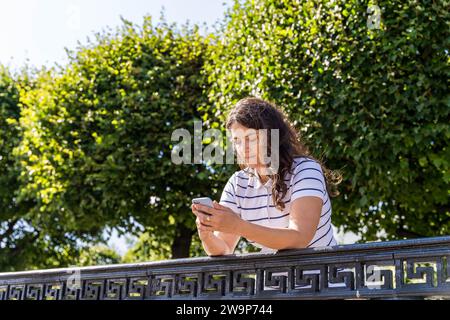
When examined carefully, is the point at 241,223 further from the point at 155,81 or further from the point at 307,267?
the point at 155,81

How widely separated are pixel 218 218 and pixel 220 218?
11 mm

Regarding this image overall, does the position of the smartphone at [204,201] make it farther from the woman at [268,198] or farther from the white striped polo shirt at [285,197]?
the white striped polo shirt at [285,197]

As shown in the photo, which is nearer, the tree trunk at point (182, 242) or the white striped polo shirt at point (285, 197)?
the white striped polo shirt at point (285, 197)

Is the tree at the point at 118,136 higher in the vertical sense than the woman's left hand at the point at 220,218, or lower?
higher

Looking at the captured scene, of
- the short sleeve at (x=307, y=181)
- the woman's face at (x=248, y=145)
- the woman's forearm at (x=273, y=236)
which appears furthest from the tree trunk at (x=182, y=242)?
the woman's forearm at (x=273, y=236)

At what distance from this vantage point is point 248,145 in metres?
3.77

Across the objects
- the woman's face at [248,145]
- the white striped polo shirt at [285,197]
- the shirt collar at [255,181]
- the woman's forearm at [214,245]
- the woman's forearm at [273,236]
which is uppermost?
the woman's face at [248,145]

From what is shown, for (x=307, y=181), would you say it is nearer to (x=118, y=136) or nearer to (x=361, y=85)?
(x=361, y=85)

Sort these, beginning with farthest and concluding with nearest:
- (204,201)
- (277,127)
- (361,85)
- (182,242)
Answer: (182,242) < (361,85) < (277,127) < (204,201)

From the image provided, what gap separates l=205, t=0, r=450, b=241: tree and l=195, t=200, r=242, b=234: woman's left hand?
563 centimetres

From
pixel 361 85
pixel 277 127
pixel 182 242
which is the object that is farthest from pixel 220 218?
pixel 182 242

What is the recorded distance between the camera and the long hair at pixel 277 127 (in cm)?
367

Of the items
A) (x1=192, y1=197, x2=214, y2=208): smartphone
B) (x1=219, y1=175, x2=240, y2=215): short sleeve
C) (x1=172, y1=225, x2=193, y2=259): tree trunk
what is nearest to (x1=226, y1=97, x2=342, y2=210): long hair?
(x1=219, y1=175, x2=240, y2=215): short sleeve

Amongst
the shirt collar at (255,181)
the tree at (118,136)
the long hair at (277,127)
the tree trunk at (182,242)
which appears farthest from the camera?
the tree trunk at (182,242)
